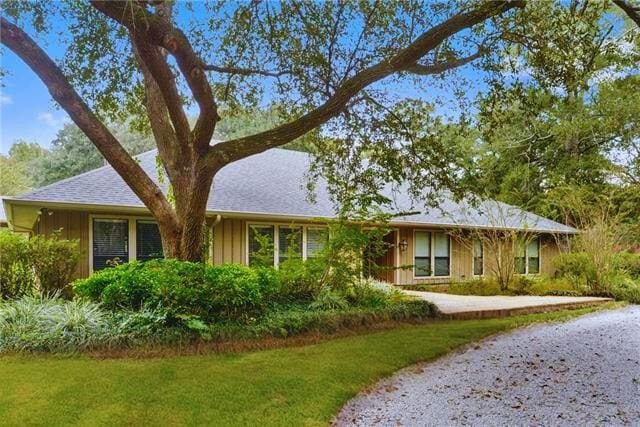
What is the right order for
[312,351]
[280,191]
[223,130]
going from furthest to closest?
1. [223,130]
2. [280,191]
3. [312,351]

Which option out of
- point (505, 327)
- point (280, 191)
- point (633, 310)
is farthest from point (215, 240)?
point (633, 310)

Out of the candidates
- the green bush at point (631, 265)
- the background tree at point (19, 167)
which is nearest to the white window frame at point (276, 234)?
the green bush at point (631, 265)

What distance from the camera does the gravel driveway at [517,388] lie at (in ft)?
12.9

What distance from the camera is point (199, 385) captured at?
4332 mm

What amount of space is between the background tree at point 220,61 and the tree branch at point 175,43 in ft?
0.06

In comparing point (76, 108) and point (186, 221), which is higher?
point (76, 108)

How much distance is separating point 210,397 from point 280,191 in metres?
8.66

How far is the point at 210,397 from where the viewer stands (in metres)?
4.07

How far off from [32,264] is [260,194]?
545 centimetres

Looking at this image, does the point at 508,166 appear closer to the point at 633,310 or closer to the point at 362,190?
the point at 633,310

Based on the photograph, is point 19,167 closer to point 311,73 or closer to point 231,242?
point 231,242

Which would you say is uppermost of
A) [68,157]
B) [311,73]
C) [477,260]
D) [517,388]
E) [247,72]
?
[68,157]

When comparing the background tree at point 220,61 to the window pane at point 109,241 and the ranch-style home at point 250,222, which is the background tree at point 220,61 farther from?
the window pane at point 109,241

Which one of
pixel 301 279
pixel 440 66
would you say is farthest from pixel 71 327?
pixel 440 66
